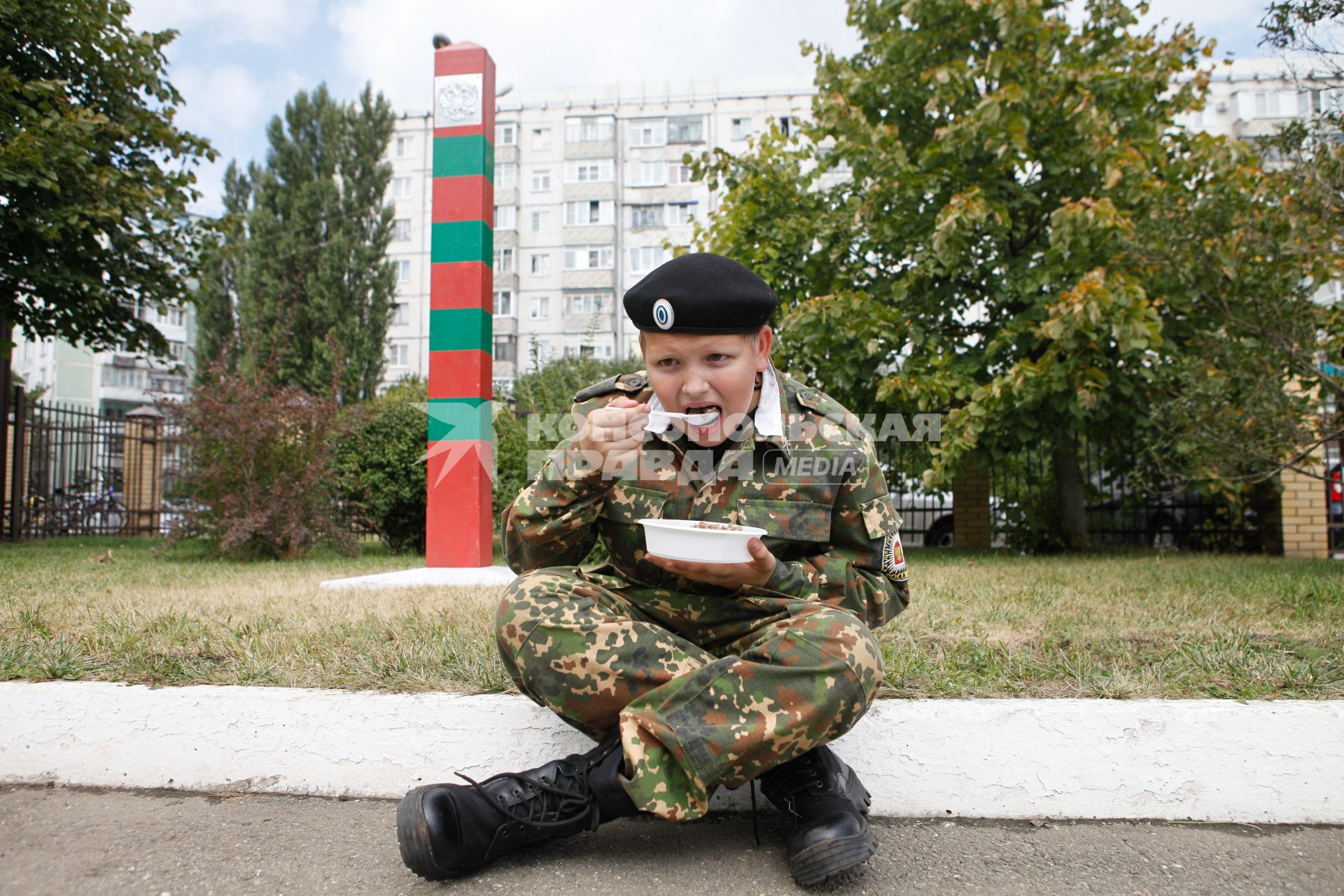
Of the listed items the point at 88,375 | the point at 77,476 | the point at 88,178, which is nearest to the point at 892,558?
the point at 88,178

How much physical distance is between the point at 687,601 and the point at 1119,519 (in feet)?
33.1

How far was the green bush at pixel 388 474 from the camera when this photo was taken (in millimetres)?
8602

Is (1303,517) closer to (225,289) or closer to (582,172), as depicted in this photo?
(225,289)

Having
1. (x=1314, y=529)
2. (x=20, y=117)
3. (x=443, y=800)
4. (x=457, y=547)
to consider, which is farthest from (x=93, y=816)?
(x=1314, y=529)

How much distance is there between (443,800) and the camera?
5.45 ft

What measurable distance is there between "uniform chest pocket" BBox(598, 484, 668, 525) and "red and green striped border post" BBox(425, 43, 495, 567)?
145 inches

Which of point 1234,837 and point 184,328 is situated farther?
point 184,328

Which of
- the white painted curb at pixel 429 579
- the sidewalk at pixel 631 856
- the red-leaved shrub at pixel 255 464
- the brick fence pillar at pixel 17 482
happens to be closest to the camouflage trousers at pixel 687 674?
the sidewalk at pixel 631 856

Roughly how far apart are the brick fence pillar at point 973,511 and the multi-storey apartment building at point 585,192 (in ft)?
107

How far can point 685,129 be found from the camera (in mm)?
43062

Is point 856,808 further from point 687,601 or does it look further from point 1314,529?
point 1314,529

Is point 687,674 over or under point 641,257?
under

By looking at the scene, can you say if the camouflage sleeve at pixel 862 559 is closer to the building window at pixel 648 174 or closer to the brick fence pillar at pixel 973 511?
the brick fence pillar at pixel 973 511

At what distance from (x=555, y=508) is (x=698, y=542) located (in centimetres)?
46
